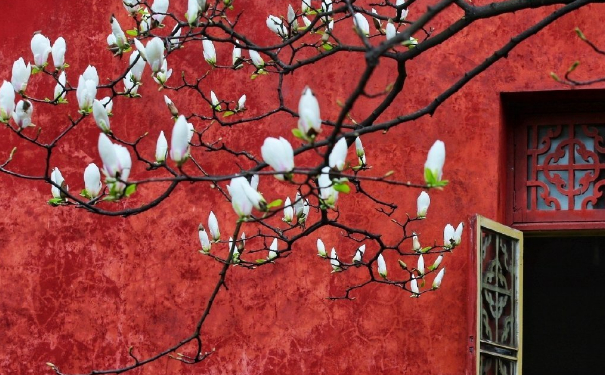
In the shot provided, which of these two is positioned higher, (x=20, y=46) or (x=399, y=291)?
(x=20, y=46)

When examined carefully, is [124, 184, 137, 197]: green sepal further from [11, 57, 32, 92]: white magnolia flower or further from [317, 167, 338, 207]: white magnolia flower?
[11, 57, 32, 92]: white magnolia flower

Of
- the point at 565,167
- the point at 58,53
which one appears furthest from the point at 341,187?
the point at 565,167

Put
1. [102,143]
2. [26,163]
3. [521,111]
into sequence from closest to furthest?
[102,143], [521,111], [26,163]

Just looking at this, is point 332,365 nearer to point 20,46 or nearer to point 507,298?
point 507,298

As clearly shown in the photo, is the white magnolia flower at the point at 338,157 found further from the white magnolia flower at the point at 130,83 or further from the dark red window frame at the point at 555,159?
the dark red window frame at the point at 555,159

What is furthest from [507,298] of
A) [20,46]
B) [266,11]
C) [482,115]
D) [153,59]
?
[20,46]

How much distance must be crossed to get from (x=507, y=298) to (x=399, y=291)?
18.2 inches

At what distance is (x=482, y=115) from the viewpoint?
16.4 ft

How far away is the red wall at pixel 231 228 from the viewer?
4.95 meters

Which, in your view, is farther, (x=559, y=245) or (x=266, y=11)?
(x=559, y=245)

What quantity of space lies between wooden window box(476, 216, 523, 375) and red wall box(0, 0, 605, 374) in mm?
121

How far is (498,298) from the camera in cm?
473

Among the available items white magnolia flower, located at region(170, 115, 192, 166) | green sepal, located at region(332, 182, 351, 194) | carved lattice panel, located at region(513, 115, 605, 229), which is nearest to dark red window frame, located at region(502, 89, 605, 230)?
carved lattice panel, located at region(513, 115, 605, 229)

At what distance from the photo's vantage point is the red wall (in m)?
4.95
